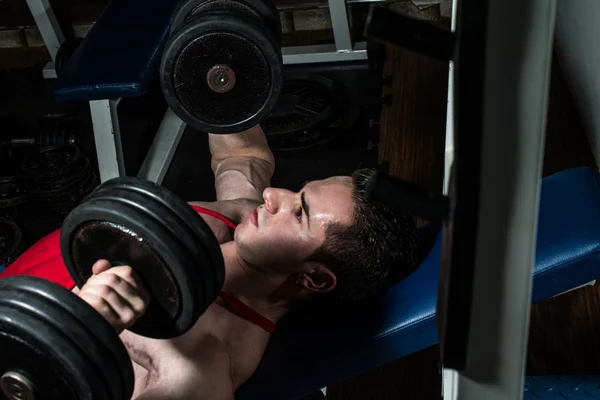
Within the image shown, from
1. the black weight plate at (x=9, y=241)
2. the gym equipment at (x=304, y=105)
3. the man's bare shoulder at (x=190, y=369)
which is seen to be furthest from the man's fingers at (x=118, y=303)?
the gym equipment at (x=304, y=105)

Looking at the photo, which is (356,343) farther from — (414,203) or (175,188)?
(175,188)

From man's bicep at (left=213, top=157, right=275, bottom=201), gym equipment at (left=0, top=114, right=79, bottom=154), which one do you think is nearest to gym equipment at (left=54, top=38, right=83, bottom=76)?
→ gym equipment at (left=0, top=114, right=79, bottom=154)

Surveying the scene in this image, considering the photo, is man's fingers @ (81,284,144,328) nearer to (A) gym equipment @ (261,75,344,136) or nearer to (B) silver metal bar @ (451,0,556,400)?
(B) silver metal bar @ (451,0,556,400)

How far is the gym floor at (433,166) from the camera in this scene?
74.5 inches

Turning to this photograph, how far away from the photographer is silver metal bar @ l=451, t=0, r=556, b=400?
1.94 ft

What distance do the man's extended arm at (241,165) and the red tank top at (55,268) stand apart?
203mm

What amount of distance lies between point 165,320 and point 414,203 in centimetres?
48

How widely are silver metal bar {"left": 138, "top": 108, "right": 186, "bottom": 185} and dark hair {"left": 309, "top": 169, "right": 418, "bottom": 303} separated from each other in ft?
4.33

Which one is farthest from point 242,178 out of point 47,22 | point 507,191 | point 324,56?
point 47,22

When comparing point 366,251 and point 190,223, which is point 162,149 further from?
point 190,223

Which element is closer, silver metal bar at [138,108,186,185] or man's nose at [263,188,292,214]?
man's nose at [263,188,292,214]

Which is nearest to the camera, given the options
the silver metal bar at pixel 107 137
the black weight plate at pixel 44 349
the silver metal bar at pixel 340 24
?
the black weight plate at pixel 44 349

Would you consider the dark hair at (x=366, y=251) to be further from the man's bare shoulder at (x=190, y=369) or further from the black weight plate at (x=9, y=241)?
the black weight plate at (x=9, y=241)

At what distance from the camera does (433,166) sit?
8.27ft
